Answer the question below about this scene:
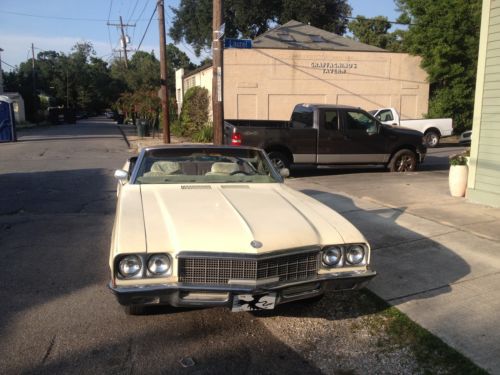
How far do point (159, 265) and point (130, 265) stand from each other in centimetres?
21

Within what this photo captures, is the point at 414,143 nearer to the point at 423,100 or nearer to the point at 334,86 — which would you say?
the point at 334,86

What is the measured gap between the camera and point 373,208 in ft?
27.8

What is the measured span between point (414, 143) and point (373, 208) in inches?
222

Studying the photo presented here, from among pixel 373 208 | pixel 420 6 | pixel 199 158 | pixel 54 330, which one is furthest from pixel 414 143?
pixel 420 6

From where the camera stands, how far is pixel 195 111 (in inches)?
1011

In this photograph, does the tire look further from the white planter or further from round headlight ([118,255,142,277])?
round headlight ([118,255,142,277])

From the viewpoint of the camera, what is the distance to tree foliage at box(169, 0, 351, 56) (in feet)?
143

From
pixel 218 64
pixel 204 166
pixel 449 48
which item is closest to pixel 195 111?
pixel 449 48

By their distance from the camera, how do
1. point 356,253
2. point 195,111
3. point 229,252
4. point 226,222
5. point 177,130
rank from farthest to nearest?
point 177,130 → point 195,111 → point 356,253 → point 226,222 → point 229,252

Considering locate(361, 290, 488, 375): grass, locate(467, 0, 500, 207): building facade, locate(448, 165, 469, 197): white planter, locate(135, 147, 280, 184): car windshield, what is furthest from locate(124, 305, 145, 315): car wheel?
locate(448, 165, 469, 197): white planter

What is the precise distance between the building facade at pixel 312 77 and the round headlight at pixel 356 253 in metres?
21.0

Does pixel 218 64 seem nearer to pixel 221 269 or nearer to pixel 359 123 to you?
pixel 359 123

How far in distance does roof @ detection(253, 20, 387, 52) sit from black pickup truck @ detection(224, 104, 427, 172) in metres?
13.0

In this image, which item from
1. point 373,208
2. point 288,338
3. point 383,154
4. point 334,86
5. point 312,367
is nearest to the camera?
point 312,367
